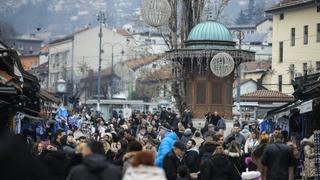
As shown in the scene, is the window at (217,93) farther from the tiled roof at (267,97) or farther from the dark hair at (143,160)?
the dark hair at (143,160)

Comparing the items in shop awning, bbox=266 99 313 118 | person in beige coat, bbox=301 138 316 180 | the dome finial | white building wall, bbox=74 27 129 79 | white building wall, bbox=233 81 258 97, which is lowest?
person in beige coat, bbox=301 138 316 180

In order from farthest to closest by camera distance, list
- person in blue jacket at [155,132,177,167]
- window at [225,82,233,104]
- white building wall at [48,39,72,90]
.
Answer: white building wall at [48,39,72,90] → window at [225,82,233,104] → person in blue jacket at [155,132,177,167]

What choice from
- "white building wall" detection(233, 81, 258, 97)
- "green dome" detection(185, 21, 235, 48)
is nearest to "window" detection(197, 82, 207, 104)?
"green dome" detection(185, 21, 235, 48)

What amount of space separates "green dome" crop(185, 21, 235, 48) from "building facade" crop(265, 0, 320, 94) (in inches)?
1346

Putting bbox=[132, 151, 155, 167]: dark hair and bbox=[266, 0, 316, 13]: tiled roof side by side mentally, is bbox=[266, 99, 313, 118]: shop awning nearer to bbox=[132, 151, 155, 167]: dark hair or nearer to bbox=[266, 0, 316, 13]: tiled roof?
bbox=[132, 151, 155, 167]: dark hair

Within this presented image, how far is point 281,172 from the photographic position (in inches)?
693

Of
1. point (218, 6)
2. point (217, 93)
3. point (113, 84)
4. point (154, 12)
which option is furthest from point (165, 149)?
point (113, 84)

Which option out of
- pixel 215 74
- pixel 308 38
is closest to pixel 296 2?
pixel 308 38

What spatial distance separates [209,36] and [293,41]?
133 ft

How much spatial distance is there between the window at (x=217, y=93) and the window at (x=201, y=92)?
1.33 feet

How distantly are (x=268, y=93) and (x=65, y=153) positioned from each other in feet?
139

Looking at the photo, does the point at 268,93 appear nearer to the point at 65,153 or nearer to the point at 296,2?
the point at 296,2

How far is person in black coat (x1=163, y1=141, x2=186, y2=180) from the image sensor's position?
1531cm

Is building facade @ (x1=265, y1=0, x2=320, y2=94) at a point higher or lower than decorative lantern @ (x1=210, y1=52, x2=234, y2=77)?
higher
